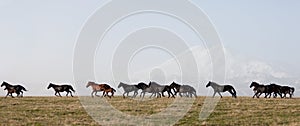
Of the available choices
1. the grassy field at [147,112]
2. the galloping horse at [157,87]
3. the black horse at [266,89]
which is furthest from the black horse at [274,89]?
the grassy field at [147,112]

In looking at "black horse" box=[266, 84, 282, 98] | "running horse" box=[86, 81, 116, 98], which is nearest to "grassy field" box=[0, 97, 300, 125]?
"running horse" box=[86, 81, 116, 98]

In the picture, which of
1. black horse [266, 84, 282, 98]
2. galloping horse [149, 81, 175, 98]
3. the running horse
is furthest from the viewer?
black horse [266, 84, 282, 98]

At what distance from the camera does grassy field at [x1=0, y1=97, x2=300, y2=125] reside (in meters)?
26.6

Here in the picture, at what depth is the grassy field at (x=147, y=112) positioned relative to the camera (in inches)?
1049

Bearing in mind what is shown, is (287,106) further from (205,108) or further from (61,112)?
(61,112)

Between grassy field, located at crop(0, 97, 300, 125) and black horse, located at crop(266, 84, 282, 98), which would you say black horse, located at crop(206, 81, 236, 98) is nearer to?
black horse, located at crop(266, 84, 282, 98)

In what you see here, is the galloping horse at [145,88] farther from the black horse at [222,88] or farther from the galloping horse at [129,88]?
the black horse at [222,88]

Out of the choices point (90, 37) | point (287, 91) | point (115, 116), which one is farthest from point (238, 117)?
point (287, 91)

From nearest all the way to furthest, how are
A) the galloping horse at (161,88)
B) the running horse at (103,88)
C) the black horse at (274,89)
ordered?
the running horse at (103,88)
the galloping horse at (161,88)
the black horse at (274,89)

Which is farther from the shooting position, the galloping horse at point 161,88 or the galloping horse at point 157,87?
the galloping horse at point 161,88

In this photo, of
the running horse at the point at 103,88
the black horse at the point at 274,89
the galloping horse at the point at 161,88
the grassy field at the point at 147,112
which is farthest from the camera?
the black horse at the point at 274,89

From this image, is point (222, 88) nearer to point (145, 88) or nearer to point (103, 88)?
point (145, 88)

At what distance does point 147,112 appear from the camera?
3038cm

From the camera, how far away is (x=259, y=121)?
27.3 m
